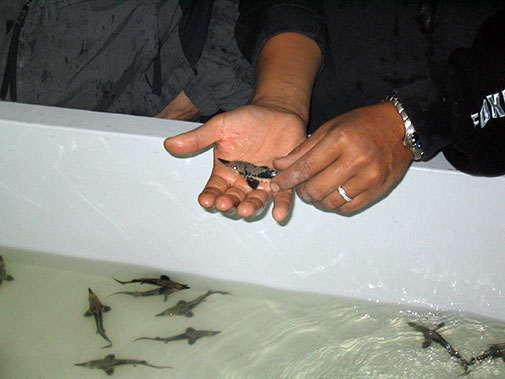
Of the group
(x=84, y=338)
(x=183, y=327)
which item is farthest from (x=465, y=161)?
(x=84, y=338)

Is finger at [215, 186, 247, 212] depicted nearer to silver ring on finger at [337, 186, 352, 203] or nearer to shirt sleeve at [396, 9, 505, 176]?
silver ring on finger at [337, 186, 352, 203]

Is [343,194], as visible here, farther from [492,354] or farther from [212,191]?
[492,354]

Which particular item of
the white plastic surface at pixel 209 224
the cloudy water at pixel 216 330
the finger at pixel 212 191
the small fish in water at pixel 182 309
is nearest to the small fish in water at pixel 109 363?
the cloudy water at pixel 216 330

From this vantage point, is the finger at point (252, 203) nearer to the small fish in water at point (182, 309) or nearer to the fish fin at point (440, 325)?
the small fish in water at point (182, 309)

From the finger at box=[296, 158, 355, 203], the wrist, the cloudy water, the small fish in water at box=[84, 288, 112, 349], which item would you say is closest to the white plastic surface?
the cloudy water

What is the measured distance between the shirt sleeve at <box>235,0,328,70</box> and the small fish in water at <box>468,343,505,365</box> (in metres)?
1.12

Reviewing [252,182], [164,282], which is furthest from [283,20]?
[164,282]

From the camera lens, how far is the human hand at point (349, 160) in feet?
4.05

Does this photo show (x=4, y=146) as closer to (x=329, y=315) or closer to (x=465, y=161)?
(x=329, y=315)

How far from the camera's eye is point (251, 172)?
1.41 metres

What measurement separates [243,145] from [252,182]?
0.37ft

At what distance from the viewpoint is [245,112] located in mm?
1373

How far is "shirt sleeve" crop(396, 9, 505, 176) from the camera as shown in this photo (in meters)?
1.28

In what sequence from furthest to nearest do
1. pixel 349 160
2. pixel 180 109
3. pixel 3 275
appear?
pixel 180 109 < pixel 3 275 < pixel 349 160
